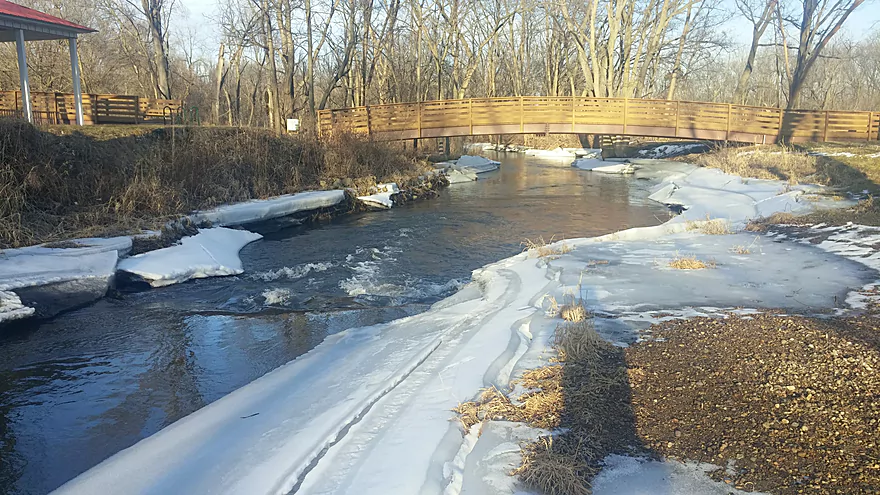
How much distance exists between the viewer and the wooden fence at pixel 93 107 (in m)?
21.8

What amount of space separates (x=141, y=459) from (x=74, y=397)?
207cm

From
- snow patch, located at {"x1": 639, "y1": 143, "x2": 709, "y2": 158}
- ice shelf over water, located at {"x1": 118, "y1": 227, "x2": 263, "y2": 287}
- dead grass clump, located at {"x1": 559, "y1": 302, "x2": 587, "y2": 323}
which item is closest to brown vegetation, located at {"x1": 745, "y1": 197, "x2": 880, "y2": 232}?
dead grass clump, located at {"x1": 559, "y1": 302, "x2": 587, "y2": 323}

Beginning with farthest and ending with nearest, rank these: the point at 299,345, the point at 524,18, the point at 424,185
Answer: the point at 524,18 < the point at 424,185 < the point at 299,345

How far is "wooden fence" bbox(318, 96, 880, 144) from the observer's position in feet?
82.9

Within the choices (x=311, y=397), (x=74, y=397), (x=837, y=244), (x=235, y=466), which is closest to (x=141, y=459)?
(x=235, y=466)

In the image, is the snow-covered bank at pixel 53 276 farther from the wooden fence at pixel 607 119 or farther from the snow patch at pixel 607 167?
the snow patch at pixel 607 167

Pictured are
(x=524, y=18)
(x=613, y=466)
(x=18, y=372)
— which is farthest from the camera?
(x=524, y=18)

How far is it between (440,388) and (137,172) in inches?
446

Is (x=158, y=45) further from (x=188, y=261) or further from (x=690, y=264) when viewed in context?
(x=690, y=264)

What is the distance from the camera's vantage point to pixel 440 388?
16.1 ft

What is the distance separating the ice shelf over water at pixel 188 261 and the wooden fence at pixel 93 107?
12.3m

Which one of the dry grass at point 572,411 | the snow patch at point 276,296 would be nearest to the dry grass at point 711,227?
the dry grass at point 572,411

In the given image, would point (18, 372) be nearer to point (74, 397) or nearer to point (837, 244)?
point (74, 397)

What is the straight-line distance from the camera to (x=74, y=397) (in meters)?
5.86
